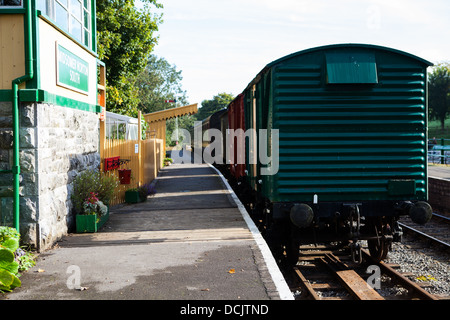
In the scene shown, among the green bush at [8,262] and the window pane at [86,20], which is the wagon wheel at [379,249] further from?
the window pane at [86,20]

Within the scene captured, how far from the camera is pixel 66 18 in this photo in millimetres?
8938

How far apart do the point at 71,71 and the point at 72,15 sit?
1.33m

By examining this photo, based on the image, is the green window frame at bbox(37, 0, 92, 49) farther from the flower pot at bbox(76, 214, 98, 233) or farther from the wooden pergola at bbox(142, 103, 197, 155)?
the wooden pergola at bbox(142, 103, 197, 155)

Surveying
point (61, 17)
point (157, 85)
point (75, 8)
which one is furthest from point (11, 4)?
point (157, 85)

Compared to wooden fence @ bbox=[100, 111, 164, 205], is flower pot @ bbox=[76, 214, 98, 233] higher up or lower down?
lower down

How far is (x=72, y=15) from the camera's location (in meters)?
9.40

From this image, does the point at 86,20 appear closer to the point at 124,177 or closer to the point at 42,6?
the point at 42,6

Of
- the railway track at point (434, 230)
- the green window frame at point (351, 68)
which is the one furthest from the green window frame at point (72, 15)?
the railway track at point (434, 230)

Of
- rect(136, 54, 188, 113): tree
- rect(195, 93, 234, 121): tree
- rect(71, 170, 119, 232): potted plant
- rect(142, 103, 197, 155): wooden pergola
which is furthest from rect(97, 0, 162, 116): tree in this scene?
rect(195, 93, 234, 121): tree

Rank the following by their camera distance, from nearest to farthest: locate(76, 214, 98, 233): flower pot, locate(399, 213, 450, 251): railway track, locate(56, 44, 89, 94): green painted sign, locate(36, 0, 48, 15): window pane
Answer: locate(36, 0, 48, 15): window pane < locate(56, 44, 89, 94): green painted sign < locate(76, 214, 98, 233): flower pot < locate(399, 213, 450, 251): railway track

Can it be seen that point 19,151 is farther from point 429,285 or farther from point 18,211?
point 429,285

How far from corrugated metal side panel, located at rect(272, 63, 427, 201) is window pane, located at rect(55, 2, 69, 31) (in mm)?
4149

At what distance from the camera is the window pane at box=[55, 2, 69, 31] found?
8.30 metres
